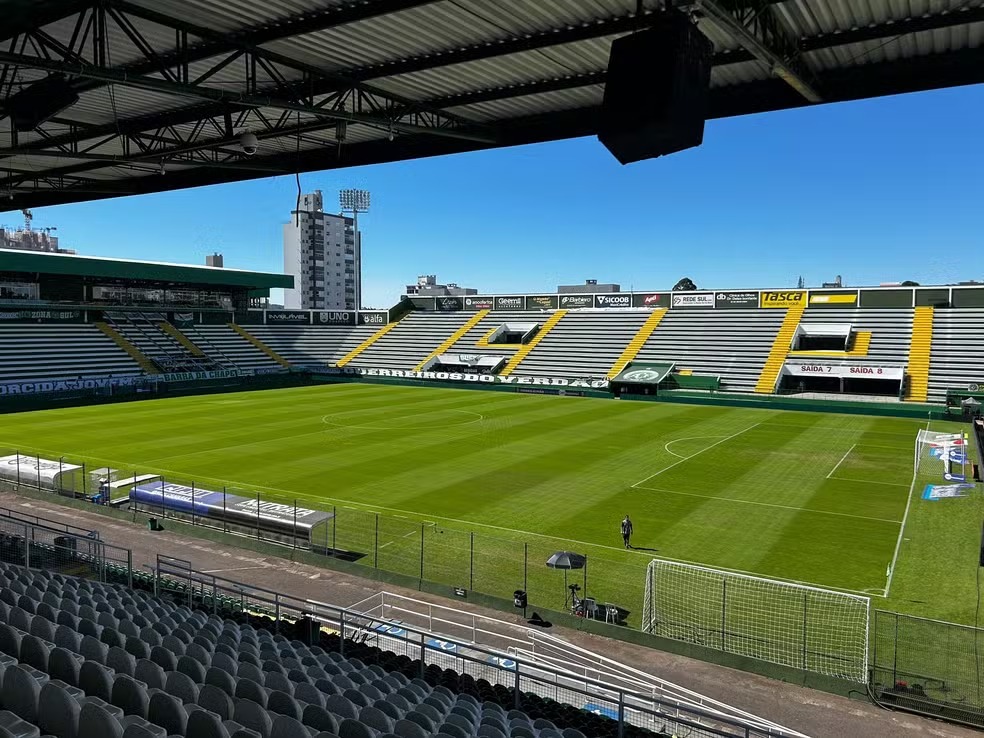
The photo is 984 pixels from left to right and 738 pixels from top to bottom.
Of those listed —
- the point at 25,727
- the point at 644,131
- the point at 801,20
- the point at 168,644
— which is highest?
the point at 801,20

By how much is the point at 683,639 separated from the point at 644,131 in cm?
1027

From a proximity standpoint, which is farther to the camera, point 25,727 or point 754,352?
point 754,352

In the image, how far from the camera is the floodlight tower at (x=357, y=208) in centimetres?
16212

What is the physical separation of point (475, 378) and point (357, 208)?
4386 inches

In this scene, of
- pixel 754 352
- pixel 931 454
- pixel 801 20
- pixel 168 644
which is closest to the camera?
pixel 168 644

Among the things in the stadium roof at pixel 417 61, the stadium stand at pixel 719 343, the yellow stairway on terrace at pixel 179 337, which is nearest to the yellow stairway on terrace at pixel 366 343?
the yellow stairway on terrace at pixel 179 337

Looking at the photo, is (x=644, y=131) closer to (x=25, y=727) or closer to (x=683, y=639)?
(x=25, y=727)

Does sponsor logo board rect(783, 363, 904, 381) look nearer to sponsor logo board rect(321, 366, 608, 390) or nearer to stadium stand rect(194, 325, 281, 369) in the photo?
sponsor logo board rect(321, 366, 608, 390)

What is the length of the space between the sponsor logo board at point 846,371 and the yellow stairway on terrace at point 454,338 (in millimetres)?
33304

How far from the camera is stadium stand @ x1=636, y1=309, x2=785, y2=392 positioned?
57312 millimetres

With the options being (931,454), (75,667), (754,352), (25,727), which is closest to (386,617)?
(75,667)

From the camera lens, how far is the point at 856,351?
Answer: 5516cm

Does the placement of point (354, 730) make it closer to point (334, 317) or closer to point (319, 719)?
point (319, 719)

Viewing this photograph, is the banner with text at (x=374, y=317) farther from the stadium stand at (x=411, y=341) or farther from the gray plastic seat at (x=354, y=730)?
the gray plastic seat at (x=354, y=730)
